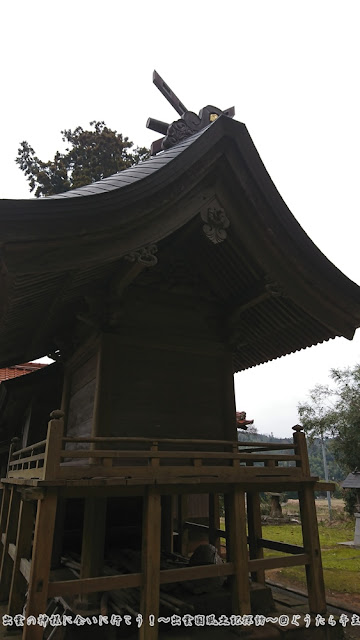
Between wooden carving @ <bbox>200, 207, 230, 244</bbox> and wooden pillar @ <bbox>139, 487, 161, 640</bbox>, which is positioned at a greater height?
wooden carving @ <bbox>200, 207, 230, 244</bbox>

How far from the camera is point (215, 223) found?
17.7 ft

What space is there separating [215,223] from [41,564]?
4310 mm

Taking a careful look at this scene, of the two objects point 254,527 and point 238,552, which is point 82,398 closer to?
point 238,552

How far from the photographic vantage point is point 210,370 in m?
6.33

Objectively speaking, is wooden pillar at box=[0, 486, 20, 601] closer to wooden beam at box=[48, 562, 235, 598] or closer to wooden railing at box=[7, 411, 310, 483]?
wooden railing at box=[7, 411, 310, 483]

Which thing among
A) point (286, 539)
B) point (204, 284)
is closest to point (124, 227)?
point (204, 284)

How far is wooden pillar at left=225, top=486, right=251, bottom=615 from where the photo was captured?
15.0 feet

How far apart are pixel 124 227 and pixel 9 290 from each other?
1470mm

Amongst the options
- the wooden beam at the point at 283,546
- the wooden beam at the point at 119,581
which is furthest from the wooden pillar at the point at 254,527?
the wooden beam at the point at 119,581

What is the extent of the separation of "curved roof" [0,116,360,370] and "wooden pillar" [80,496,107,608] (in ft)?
8.64

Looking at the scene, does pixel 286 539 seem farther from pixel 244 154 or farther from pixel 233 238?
pixel 244 154

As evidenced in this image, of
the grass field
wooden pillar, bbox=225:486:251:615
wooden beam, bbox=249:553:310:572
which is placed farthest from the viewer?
the grass field

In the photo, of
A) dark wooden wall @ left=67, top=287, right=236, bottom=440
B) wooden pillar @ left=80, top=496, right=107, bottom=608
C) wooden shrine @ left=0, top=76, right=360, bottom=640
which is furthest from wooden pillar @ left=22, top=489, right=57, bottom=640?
dark wooden wall @ left=67, top=287, right=236, bottom=440

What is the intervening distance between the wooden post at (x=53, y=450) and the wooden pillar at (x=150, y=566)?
110 cm
